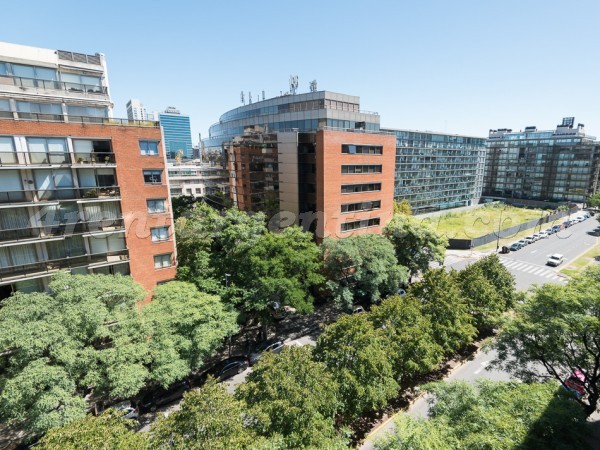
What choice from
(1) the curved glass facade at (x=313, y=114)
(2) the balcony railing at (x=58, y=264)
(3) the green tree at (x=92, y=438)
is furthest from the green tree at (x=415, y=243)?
(3) the green tree at (x=92, y=438)

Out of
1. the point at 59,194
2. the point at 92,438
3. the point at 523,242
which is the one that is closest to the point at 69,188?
the point at 59,194

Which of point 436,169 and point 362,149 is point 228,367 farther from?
point 436,169

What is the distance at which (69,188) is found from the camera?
24.7 m

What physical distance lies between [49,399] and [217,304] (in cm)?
1110

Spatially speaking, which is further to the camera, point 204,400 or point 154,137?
point 154,137

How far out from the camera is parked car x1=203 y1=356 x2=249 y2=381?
26.1 m

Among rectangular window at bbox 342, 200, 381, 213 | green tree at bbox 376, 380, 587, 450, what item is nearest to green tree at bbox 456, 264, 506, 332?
green tree at bbox 376, 380, 587, 450

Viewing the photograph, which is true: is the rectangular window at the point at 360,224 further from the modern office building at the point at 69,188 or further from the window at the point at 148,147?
the window at the point at 148,147

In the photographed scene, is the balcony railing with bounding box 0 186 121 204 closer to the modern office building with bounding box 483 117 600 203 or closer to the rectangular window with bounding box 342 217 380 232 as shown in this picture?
the rectangular window with bounding box 342 217 380 232

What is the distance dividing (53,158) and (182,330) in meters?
17.9

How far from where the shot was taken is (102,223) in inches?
1060

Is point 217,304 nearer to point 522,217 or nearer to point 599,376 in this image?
point 599,376

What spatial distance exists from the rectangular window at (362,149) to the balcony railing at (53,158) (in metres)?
27.2

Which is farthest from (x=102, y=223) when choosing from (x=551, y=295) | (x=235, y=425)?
(x=551, y=295)
